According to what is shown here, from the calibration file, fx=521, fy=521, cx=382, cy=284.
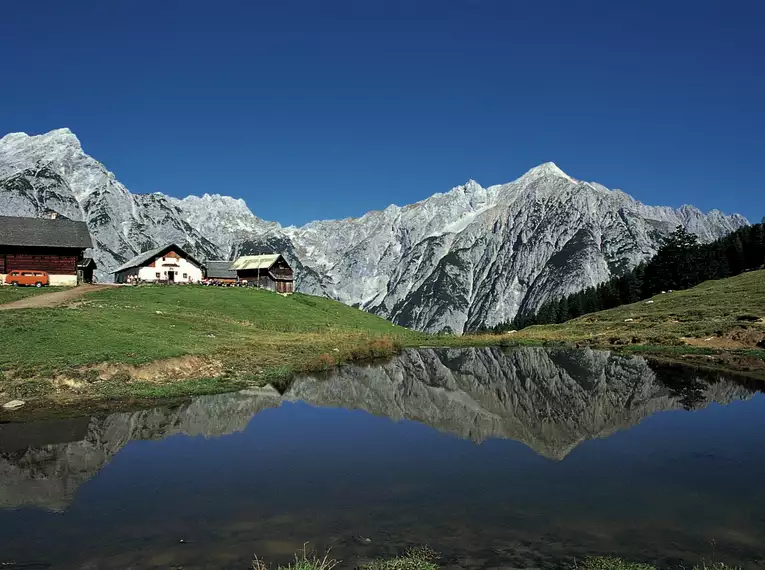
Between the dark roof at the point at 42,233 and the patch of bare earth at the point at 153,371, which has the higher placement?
the dark roof at the point at 42,233

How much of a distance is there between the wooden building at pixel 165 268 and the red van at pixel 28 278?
22.3m

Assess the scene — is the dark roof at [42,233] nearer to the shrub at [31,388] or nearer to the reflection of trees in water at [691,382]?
the shrub at [31,388]

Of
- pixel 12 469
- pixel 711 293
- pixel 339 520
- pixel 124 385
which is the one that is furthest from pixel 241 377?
pixel 711 293

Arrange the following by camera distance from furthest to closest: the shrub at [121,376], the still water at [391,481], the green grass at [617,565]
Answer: the shrub at [121,376]
the still water at [391,481]
the green grass at [617,565]

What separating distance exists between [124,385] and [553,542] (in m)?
26.9

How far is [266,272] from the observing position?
12038 centimetres

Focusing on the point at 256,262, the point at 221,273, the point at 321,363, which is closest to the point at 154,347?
the point at 321,363

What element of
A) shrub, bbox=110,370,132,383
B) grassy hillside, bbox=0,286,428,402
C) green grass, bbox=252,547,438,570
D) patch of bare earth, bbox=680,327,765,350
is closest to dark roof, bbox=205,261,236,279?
grassy hillside, bbox=0,286,428,402

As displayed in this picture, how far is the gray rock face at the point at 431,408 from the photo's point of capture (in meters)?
20.4

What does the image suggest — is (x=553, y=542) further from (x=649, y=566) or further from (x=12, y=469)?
(x=12, y=469)

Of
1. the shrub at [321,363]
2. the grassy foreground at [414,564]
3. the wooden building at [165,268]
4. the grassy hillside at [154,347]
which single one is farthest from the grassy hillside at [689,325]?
the wooden building at [165,268]

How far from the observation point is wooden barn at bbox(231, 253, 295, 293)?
120438mm

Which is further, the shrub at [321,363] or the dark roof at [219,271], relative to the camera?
the dark roof at [219,271]

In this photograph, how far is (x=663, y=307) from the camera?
9069cm
